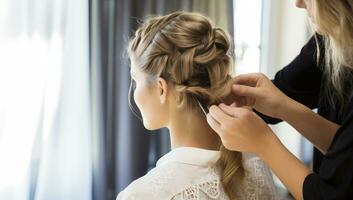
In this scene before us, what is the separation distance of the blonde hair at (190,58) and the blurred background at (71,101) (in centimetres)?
→ 96

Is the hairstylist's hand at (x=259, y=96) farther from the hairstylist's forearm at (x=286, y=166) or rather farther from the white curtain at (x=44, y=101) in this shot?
the white curtain at (x=44, y=101)

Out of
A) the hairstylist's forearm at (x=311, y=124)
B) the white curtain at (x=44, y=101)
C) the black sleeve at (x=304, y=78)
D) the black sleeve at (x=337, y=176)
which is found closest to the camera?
the black sleeve at (x=337, y=176)

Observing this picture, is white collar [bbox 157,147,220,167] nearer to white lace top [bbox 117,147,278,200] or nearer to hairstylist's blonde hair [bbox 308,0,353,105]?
white lace top [bbox 117,147,278,200]

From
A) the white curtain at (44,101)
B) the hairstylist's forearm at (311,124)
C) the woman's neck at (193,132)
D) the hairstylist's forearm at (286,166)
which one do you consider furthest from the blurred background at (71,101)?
the hairstylist's forearm at (286,166)

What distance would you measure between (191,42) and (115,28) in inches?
46.0

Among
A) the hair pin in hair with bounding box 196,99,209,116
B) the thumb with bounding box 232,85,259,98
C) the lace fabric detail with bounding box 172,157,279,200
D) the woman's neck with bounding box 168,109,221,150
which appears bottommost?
the lace fabric detail with bounding box 172,157,279,200

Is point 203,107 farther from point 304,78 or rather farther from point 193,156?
point 304,78

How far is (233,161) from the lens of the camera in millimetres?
1115

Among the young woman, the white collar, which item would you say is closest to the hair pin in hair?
the young woman

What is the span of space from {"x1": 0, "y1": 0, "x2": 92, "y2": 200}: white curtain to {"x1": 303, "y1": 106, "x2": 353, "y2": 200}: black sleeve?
1.44m

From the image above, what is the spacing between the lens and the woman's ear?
3.87ft

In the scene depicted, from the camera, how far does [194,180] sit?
1.03 meters

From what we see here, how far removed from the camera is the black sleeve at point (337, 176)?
0.91 m

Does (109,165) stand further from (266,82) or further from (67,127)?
(266,82)
